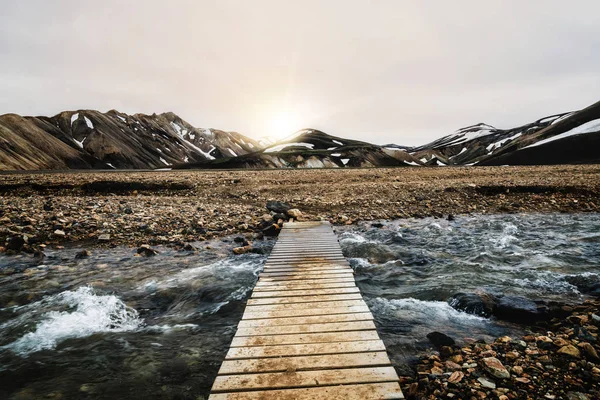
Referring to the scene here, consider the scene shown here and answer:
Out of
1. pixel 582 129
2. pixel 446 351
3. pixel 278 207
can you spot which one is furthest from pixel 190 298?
pixel 582 129

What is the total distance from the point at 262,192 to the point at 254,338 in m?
20.3

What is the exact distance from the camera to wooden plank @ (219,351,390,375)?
4527 mm

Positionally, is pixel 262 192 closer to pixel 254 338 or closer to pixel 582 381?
pixel 254 338

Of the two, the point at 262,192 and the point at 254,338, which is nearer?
the point at 254,338

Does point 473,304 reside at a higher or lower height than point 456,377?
lower

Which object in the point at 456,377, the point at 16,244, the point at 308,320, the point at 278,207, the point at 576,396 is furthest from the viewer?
the point at 278,207

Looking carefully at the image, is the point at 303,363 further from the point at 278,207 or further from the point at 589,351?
the point at 278,207

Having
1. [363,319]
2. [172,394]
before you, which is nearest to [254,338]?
[172,394]

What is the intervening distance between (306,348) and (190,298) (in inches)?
185

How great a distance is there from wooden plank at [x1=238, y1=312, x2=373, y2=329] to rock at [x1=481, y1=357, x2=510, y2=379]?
1.89 meters

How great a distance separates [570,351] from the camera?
16.8 feet

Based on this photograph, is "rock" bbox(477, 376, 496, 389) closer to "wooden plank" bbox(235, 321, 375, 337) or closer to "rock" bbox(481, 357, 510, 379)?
"rock" bbox(481, 357, 510, 379)

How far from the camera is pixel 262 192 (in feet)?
83.3

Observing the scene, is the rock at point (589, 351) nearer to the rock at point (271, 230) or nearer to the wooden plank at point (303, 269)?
the wooden plank at point (303, 269)
